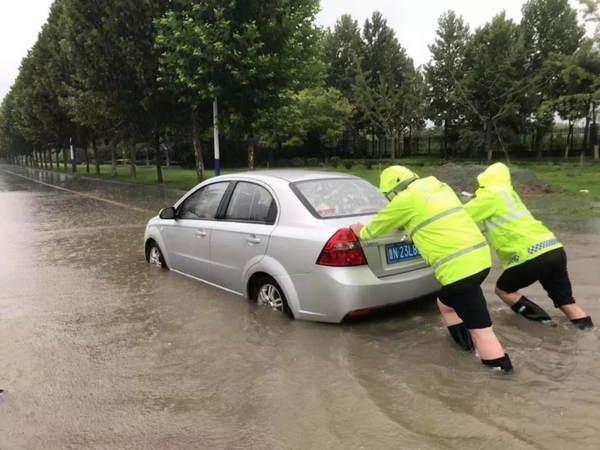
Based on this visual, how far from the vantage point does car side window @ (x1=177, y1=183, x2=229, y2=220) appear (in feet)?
19.9

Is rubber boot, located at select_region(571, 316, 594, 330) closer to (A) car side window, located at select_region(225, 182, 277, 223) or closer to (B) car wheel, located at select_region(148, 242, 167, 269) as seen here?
(A) car side window, located at select_region(225, 182, 277, 223)

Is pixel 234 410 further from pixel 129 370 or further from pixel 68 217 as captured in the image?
pixel 68 217

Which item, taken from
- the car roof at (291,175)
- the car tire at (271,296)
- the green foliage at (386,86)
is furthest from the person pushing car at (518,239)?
the green foliage at (386,86)

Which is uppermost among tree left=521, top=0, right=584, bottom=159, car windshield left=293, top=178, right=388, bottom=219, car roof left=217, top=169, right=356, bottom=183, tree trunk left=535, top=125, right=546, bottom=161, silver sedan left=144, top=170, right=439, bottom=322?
tree left=521, top=0, right=584, bottom=159

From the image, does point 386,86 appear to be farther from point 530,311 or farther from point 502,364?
point 502,364

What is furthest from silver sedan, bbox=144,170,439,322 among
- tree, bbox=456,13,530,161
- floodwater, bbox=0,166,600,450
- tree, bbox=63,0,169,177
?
tree, bbox=456,13,530,161

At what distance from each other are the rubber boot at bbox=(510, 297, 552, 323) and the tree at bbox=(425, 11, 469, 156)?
128ft

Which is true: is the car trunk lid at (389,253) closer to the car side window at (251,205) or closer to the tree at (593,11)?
the car side window at (251,205)

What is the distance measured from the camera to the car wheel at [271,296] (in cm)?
510

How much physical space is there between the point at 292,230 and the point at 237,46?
44.7ft

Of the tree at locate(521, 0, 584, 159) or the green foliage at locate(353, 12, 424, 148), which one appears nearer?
the tree at locate(521, 0, 584, 159)

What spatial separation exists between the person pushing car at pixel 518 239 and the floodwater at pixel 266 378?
0.43 meters

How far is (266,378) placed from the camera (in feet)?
13.2

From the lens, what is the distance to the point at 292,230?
16.1 feet
